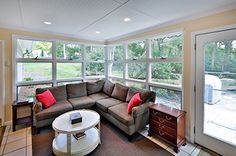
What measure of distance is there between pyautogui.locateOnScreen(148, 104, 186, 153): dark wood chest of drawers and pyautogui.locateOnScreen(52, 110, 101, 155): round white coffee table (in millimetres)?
1167

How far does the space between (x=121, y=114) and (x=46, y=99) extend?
6.22 feet

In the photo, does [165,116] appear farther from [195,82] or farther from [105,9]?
[105,9]

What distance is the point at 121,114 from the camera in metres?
2.76

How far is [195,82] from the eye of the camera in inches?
97.9

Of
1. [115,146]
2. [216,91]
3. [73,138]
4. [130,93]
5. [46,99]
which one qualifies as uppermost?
→ [216,91]

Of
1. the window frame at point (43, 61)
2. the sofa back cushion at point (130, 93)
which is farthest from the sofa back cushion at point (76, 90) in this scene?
the sofa back cushion at point (130, 93)

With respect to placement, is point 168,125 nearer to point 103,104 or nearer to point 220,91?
point 220,91

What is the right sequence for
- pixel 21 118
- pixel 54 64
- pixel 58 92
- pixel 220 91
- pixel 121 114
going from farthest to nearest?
pixel 54 64
pixel 58 92
pixel 21 118
pixel 121 114
pixel 220 91

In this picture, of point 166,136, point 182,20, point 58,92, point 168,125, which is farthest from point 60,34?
point 166,136

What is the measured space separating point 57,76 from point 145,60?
2.73m

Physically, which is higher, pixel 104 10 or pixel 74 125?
pixel 104 10

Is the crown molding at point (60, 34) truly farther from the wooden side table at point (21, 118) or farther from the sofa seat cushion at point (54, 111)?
the sofa seat cushion at point (54, 111)

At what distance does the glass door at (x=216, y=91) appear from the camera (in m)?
2.09

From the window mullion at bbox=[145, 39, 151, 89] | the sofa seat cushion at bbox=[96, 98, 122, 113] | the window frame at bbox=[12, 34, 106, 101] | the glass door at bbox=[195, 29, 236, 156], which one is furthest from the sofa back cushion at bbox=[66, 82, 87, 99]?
the glass door at bbox=[195, 29, 236, 156]
